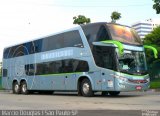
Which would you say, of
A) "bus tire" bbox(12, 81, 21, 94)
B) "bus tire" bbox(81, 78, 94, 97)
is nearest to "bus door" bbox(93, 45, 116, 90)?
"bus tire" bbox(81, 78, 94, 97)

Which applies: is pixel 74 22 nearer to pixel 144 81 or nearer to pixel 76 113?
pixel 144 81

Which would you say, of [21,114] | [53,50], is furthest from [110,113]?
[53,50]

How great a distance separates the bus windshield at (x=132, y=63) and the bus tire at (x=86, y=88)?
249 centimetres

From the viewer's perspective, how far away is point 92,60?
21.6m

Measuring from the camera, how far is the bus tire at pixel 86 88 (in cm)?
2195

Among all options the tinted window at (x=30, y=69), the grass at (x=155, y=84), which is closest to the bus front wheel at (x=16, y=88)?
the tinted window at (x=30, y=69)

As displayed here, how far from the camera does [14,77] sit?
30.9 meters

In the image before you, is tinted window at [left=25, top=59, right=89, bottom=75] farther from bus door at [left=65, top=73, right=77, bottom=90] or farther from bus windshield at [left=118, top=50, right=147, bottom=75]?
bus windshield at [left=118, top=50, right=147, bottom=75]

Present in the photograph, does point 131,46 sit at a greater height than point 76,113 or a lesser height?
greater

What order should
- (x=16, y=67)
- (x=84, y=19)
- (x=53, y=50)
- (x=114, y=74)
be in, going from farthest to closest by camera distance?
(x=84, y=19) < (x=16, y=67) < (x=53, y=50) < (x=114, y=74)

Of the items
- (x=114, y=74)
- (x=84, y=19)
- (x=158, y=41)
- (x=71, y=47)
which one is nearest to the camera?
(x=114, y=74)

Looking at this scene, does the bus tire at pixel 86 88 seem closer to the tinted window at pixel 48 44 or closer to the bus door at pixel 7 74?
the tinted window at pixel 48 44

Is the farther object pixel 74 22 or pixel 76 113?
pixel 74 22

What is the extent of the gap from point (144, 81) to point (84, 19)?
113ft
